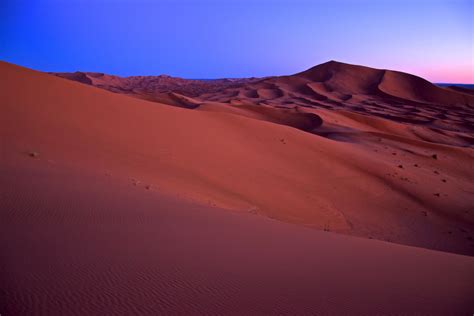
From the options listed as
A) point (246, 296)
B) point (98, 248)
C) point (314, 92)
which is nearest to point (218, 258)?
point (246, 296)

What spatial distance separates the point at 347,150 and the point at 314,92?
1347 inches

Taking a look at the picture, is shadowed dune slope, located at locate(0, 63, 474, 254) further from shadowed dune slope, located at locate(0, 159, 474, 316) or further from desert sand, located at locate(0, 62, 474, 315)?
shadowed dune slope, located at locate(0, 159, 474, 316)

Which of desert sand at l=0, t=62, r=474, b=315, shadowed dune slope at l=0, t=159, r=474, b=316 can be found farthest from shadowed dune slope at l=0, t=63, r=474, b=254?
shadowed dune slope at l=0, t=159, r=474, b=316

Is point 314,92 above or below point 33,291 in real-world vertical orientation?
above

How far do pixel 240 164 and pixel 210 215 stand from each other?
514cm

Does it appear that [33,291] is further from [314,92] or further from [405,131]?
[314,92]

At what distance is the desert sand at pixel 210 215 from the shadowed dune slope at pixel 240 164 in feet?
0.19

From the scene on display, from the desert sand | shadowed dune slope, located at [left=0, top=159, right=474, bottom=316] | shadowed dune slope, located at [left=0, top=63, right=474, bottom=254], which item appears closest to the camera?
shadowed dune slope, located at [left=0, top=159, right=474, bottom=316]

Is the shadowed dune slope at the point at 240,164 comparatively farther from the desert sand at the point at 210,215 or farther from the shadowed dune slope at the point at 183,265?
the shadowed dune slope at the point at 183,265

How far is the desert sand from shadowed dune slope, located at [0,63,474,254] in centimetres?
6

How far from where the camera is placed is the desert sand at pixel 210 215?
2604 millimetres

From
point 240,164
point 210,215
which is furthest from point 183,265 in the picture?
point 240,164

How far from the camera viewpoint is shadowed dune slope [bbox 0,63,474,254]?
24.1 feet

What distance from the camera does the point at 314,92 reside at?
1841 inches
